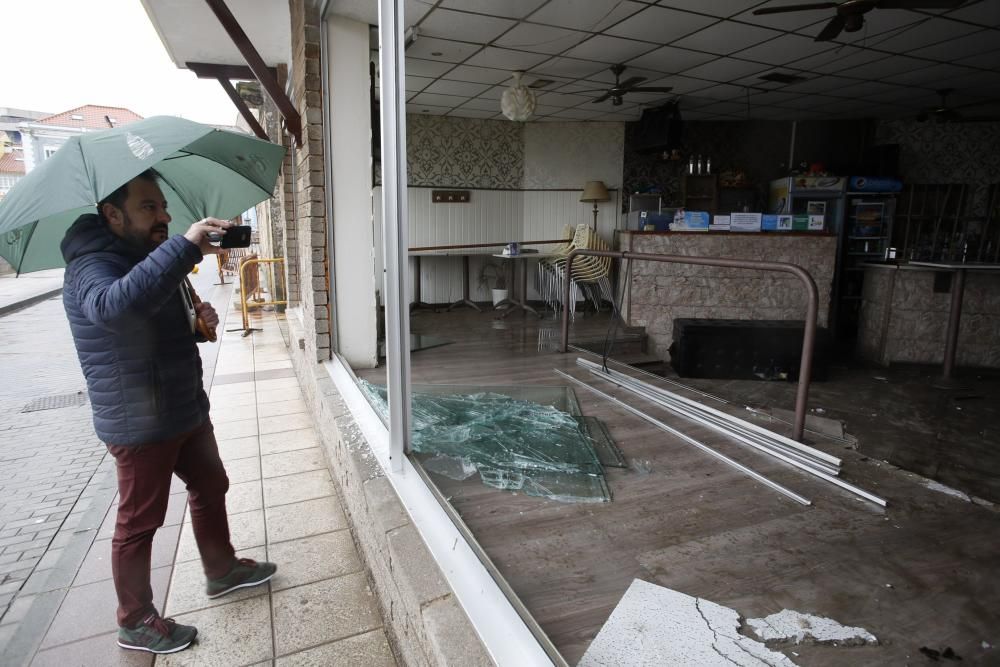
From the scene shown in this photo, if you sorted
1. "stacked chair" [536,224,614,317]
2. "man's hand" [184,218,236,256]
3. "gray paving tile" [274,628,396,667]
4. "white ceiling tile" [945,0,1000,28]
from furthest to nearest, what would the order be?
"stacked chair" [536,224,614,317] < "white ceiling tile" [945,0,1000,28] < "gray paving tile" [274,628,396,667] < "man's hand" [184,218,236,256]

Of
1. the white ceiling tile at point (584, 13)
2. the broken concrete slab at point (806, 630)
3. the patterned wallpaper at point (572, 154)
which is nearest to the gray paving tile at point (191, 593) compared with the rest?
the broken concrete slab at point (806, 630)

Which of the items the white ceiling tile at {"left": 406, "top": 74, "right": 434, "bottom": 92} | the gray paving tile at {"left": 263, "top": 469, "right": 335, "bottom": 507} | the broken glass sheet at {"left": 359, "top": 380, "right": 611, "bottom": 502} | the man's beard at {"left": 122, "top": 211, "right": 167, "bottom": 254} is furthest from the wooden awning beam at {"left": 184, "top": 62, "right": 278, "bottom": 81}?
the man's beard at {"left": 122, "top": 211, "right": 167, "bottom": 254}

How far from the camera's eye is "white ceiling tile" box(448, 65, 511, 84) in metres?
5.71

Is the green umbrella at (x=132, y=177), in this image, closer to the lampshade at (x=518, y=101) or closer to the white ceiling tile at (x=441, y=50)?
the white ceiling tile at (x=441, y=50)

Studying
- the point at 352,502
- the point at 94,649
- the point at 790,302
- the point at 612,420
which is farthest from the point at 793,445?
the point at 790,302

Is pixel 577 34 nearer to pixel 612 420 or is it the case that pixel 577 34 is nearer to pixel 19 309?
pixel 612 420

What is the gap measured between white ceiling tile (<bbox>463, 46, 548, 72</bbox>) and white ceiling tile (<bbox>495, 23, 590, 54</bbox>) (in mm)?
→ 139

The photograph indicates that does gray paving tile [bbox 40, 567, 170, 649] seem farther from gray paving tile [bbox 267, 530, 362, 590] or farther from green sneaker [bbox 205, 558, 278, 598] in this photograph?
gray paving tile [bbox 267, 530, 362, 590]

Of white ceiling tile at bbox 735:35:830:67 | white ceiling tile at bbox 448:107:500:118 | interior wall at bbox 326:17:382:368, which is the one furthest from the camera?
white ceiling tile at bbox 448:107:500:118

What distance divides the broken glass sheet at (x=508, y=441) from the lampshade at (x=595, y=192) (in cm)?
502

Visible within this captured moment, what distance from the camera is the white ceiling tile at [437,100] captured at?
6750mm

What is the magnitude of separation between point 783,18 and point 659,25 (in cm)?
95

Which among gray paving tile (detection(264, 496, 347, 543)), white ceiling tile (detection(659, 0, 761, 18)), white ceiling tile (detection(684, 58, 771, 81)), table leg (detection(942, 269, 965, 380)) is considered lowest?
gray paving tile (detection(264, 496, 347, 543))

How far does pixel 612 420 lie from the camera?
298 centimetres
